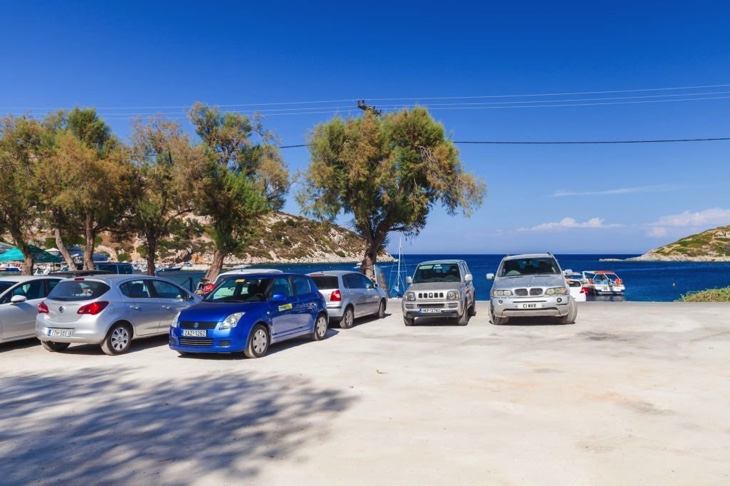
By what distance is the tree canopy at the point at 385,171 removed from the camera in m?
24.4

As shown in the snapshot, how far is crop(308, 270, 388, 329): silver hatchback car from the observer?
14.9 metres

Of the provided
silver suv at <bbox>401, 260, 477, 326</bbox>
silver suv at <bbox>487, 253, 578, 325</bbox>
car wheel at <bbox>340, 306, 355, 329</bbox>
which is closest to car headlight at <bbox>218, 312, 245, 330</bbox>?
car wheel at <bbox>340, 306, 355, 329</bbox>

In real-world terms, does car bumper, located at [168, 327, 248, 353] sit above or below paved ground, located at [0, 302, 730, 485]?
above

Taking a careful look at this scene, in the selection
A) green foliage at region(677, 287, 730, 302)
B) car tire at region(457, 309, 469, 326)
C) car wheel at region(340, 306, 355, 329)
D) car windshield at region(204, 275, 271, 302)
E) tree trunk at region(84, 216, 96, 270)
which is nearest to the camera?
car windshield at region(204, 275, 271, 302)

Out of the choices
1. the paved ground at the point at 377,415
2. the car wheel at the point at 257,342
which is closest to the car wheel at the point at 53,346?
the paved ground at the point at 377,415

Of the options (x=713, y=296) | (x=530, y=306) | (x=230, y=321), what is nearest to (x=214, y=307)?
(x=230, y=321)

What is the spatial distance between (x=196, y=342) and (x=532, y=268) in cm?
972

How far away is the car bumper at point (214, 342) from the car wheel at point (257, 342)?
16 cm

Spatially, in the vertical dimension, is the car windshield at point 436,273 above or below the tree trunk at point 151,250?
below

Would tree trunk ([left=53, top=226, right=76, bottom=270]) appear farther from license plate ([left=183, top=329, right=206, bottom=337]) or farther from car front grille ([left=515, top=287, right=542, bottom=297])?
car front grille ([left=515, top=287, right=542, bottom=297])

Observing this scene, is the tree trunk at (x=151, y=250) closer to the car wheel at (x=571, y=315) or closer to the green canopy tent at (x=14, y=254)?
the green canopy tent at (x=14, y=254)

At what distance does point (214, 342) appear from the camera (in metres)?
10.1

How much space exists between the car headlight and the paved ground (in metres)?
0.70

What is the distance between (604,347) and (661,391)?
12.8 ft
